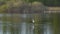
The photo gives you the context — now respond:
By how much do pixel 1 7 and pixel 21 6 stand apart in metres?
0.44

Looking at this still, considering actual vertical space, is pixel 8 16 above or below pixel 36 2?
below

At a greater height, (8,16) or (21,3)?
(21,3)

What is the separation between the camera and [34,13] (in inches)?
163

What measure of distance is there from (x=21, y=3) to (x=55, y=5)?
729mm

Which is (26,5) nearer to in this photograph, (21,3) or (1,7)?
(21,3)

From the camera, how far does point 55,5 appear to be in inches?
162

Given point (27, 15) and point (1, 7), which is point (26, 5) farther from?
point (1, 7)

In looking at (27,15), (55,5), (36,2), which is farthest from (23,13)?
(55,5)

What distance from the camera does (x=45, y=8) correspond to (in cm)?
415

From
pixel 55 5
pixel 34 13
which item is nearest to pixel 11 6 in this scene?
pixel 34 13

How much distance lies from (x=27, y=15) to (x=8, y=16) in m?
0.42

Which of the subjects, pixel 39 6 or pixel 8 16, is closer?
pixel 39 6

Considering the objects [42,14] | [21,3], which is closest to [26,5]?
[21,3]

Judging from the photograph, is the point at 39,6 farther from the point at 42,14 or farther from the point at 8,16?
the point at 8,16
